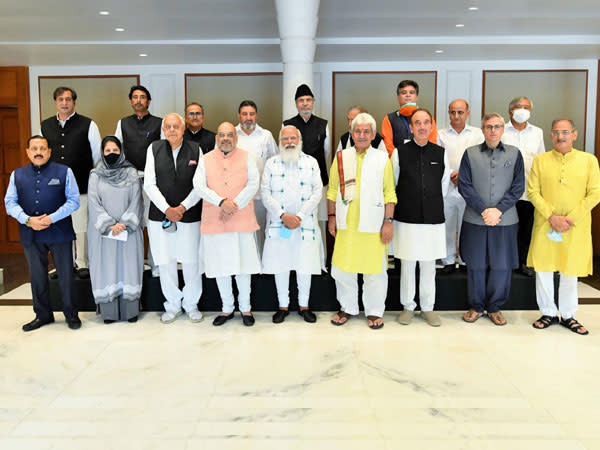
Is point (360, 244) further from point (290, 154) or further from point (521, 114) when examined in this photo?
point (521, 114)

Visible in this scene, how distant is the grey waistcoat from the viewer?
170 inches

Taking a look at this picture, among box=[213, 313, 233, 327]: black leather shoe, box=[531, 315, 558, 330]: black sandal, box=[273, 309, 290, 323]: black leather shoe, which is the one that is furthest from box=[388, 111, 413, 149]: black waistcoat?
box=[213, 313, 233, 327]: black leather shoe

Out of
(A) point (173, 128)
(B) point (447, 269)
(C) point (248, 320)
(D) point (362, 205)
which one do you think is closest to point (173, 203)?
(A) point (173, 128)

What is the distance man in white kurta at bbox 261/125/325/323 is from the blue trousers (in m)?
1.56

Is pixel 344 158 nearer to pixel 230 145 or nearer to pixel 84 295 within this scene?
pixel 230 145

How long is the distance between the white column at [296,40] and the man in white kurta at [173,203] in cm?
155

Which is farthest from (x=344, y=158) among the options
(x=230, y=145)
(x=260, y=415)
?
(x=260, y=415)

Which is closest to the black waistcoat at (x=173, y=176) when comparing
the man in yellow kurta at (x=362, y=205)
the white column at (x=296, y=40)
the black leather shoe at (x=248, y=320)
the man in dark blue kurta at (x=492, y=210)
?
the black leather shoe at (x=248, y=320)

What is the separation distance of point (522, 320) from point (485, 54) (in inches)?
163

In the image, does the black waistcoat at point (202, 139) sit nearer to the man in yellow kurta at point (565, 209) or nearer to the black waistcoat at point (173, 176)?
the black waistcoat at point (173, 176)

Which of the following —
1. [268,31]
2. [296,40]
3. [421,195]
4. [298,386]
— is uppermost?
[268,31]

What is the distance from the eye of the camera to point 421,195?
14.1 ft

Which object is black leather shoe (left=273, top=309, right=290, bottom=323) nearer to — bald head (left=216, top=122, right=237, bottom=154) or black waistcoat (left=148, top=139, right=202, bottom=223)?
black waistcoat (left=148, top=139, right=202, bottom=223)

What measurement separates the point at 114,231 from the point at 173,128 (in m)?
0.94
